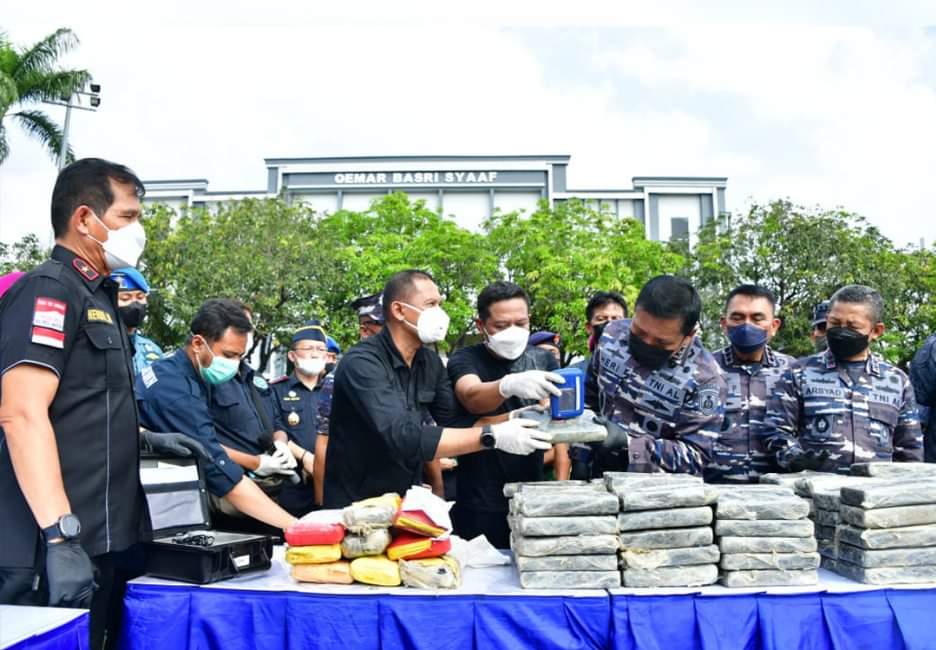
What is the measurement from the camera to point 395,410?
2910mm

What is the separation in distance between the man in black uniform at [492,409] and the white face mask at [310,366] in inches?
94.9

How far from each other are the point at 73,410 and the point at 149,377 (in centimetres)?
123

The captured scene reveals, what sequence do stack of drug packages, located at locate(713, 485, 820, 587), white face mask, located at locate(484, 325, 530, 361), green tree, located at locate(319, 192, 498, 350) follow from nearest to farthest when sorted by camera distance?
stack of drug packages, located at locate(713, 485, 820, 587), white face mask, located at locate(484, 325, 530, 361), green tree, located at locate(319, 192, 498, 350)

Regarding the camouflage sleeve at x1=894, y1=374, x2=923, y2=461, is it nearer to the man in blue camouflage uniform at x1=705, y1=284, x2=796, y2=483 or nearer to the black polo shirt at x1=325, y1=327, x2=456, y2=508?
the man in blue camouflage uniform at x1=705, y1=284, x2=796, y2=483

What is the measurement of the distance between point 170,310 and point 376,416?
57.5ft

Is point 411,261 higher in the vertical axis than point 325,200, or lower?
lower

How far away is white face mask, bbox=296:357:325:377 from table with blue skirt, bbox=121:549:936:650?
3.35 m

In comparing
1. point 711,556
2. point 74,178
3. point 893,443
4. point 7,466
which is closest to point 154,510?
point 7,466

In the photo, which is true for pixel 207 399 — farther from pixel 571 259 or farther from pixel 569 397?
pixel 571 259

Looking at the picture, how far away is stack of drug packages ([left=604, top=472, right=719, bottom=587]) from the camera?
2.52 meters

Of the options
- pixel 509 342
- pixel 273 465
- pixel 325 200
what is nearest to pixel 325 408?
pixel 273 465

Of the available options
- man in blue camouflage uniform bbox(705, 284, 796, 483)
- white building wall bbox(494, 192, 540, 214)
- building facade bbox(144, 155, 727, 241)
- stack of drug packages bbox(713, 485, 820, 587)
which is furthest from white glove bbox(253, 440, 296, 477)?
white building wall bbox(494, 192, 540, 214)

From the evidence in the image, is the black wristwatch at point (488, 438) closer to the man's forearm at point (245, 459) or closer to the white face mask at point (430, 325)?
the white face mask at point (430, 325)

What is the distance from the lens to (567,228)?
23.3 metres
